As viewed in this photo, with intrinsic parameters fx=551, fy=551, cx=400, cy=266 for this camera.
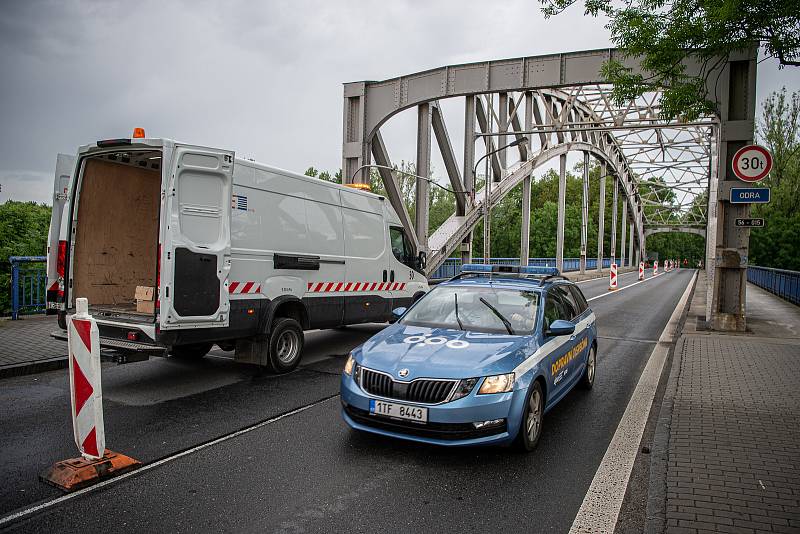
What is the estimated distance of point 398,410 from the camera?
4.40 m

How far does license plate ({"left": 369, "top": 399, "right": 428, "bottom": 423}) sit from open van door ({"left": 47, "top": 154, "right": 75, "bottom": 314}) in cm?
508

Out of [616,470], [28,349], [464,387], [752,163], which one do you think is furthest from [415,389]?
[752,163]

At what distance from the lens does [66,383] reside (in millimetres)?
6848

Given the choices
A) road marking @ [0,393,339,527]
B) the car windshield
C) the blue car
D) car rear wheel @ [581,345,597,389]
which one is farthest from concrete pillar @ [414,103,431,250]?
road marking @ [0,393,339,527]

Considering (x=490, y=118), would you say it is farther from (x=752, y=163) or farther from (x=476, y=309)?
(x=476, y=309)

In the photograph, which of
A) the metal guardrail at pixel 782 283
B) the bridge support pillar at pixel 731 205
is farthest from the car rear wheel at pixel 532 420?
the metal guardrail at pixel 782 283

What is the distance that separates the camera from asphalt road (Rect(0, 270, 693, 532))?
11.6ft

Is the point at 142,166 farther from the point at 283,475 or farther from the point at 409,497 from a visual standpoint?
the point at 409,497

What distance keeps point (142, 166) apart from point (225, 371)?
3.26 m

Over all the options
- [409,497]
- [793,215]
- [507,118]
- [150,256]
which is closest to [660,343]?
[409,497]

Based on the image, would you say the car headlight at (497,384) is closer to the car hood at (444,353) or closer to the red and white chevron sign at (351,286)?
the car hood at (444,353)

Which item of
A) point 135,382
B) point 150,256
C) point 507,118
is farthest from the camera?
point 507,118

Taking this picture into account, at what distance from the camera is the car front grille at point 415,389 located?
171 inches

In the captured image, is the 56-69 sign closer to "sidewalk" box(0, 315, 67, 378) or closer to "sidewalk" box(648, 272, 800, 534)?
"sidewalk" box(648, 272, 800, 534)
